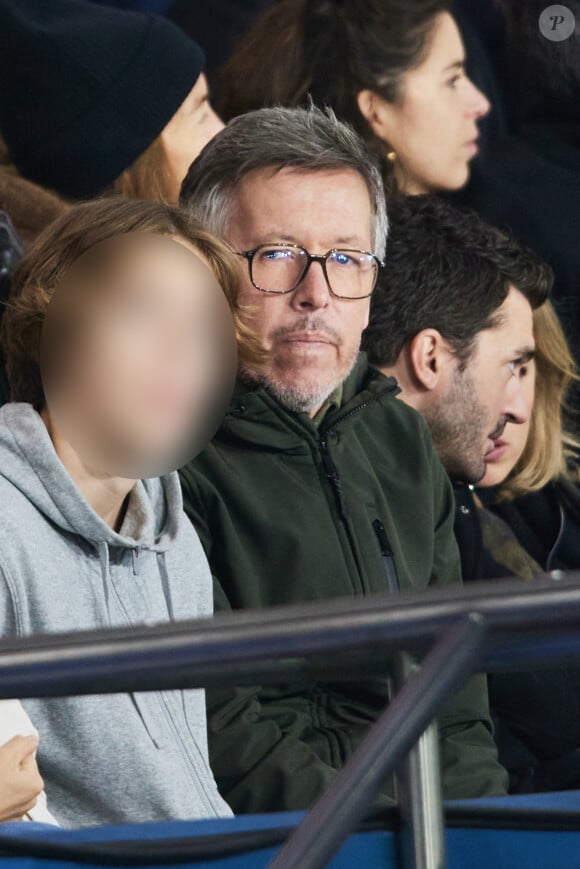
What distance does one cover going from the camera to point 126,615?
111 cm

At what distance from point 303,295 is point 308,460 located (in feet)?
0.58

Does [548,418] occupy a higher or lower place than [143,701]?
lower

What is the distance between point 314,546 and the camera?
140 centimetres

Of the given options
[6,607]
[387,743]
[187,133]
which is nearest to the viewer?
[387,743]

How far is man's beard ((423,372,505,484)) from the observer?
70.9 inches

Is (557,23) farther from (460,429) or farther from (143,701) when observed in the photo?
(143,701)

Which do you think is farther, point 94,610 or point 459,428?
point 459,428

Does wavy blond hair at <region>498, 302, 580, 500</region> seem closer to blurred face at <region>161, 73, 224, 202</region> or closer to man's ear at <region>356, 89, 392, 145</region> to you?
man's ear at <region>356, 89, 392, 145</region>

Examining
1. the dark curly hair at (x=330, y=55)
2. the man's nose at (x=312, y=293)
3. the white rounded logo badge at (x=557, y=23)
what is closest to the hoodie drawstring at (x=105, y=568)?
the man's nose at (x=312, y=293)

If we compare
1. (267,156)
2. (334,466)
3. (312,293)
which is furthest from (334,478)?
(267,156)

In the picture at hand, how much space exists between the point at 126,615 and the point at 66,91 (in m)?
0.78

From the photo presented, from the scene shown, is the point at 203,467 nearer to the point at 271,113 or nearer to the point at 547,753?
the point at 271,113

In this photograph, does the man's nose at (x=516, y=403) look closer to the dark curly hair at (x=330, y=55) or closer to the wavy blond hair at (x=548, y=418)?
the wavy blond hair at (x=548, y=418)

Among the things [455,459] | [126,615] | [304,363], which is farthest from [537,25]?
[126,615]
